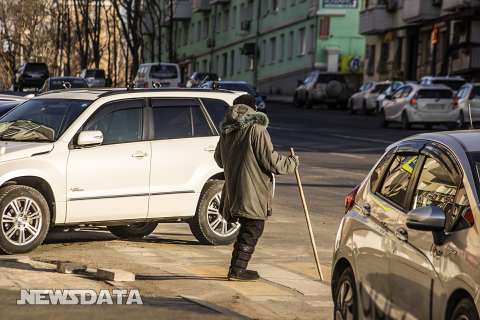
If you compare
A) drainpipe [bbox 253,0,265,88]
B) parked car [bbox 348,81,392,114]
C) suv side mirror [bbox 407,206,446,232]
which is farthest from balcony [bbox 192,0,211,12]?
suv side mirror [bbox 407,206,446,232]

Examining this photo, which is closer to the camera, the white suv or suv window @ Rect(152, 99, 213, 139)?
the white suv

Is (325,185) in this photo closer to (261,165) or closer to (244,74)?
(261,165)

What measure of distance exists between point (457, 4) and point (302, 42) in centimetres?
2090

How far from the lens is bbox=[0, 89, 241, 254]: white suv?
44.6 ft

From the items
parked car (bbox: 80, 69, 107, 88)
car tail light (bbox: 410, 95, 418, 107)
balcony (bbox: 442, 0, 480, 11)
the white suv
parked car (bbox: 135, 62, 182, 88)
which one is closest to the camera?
the white suv

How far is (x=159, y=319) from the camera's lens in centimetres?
959

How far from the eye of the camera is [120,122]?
14.4 metres

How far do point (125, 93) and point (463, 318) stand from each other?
8.56 meters

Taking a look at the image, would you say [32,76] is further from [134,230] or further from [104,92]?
[104,92]

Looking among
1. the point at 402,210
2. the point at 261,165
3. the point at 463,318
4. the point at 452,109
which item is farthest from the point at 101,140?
the point at 452,109

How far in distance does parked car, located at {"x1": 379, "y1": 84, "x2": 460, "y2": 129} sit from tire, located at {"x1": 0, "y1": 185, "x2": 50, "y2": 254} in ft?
104

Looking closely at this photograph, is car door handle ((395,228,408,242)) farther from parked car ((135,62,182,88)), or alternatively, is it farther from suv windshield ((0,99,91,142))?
parked car ((135,62,182,88))

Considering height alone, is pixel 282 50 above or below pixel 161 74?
above
